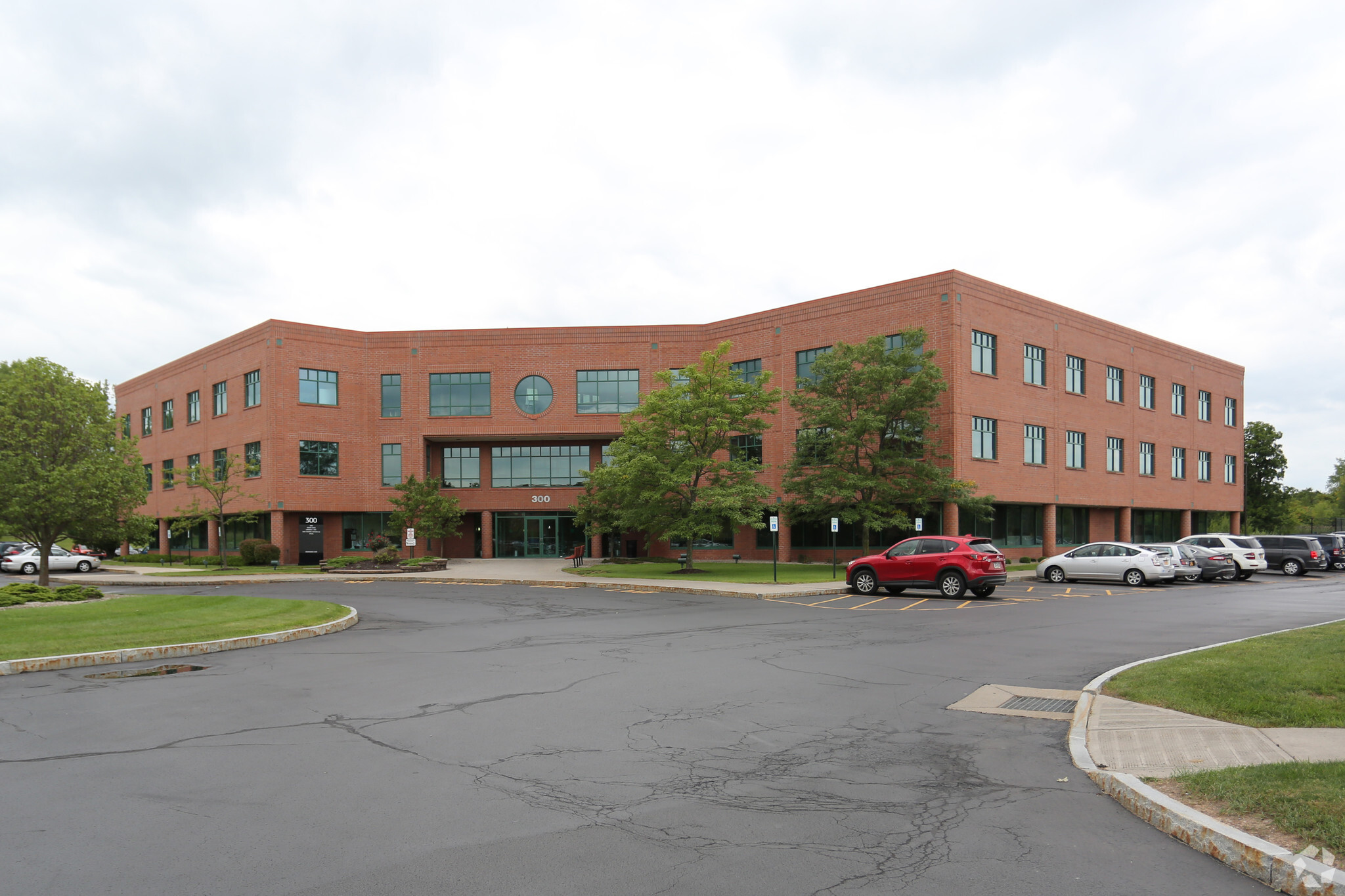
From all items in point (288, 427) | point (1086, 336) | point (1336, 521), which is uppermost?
point (1086, 336)

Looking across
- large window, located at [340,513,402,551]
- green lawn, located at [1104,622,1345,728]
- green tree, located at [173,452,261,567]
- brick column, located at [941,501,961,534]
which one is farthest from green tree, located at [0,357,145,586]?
brick column, located at [941,501,961,534]

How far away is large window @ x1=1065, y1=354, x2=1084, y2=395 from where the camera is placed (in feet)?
148

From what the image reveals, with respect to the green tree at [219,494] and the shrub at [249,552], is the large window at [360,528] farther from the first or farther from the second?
the shrub at [249,552]

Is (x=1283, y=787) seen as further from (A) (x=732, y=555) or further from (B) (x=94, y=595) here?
(A) (x=732, y=555)

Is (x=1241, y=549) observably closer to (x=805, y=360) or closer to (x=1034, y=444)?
(x=1034, y=444)

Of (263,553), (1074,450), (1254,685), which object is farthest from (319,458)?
(1254,685)

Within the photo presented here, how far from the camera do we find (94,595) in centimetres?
2162

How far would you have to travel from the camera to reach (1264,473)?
7169 cm

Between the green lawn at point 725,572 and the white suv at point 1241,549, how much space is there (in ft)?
47.4

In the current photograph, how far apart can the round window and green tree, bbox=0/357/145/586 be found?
2463cm

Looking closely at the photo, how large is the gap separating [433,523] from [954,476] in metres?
26.6

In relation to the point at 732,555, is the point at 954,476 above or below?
above

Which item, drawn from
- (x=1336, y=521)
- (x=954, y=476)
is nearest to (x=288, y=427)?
(x=954, y=476)

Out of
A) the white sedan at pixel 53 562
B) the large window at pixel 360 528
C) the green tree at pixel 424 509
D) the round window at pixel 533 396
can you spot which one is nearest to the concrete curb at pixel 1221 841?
the green tree at pixel 424 509
